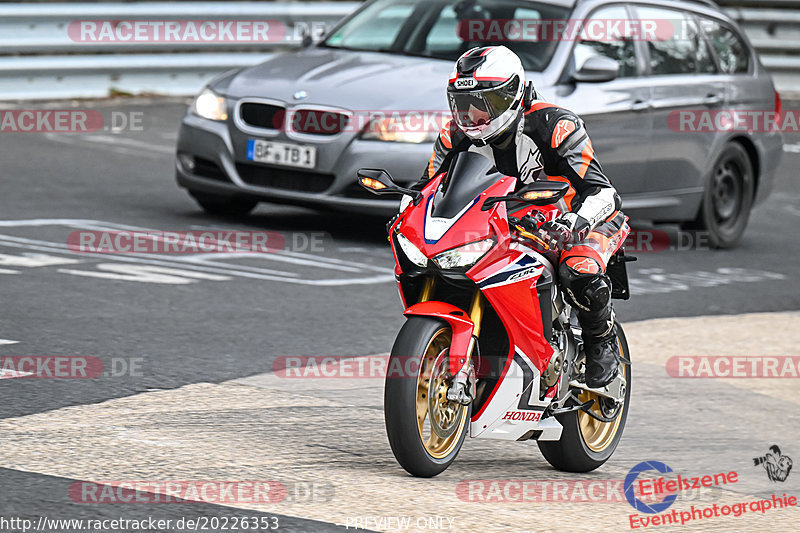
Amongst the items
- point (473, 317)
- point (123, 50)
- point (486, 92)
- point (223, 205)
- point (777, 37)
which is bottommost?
point (223, 205)

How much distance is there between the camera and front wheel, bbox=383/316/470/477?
16.2 ft

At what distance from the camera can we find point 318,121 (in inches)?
407

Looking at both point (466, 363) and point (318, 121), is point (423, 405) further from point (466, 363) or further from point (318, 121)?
point (318, 121)

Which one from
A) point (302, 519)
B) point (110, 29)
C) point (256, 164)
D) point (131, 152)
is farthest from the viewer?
point (110, 29)

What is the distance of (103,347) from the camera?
22.6ft

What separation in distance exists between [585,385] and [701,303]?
422 cm

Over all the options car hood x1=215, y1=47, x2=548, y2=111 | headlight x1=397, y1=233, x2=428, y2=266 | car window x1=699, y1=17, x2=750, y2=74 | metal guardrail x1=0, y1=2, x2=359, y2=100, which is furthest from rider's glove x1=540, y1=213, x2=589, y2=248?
metal guardrail x1=0, y1=2, x2=359, y2=100

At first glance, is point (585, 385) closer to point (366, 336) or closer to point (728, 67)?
point (366, 336)

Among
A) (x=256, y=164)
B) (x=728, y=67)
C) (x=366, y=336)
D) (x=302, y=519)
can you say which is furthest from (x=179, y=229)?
(x=302, y=519)

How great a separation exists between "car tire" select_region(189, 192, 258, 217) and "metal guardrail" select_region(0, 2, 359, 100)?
222 inches

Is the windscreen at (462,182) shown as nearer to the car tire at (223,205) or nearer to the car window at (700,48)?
the car tire at (223,205)

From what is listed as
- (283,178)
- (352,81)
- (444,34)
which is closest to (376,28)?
(444,34)

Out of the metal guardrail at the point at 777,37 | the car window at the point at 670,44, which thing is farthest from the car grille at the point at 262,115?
the metal guardrail at the point at 777,37

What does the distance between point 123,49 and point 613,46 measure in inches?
294
